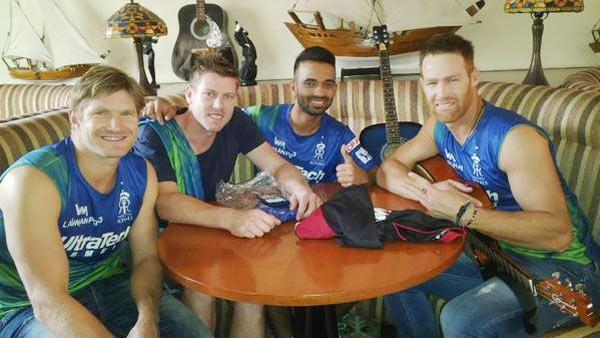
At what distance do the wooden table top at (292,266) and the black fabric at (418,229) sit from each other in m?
0.02

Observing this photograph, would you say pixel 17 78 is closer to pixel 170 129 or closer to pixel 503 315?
pixel 170 129

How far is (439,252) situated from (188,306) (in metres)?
0.84

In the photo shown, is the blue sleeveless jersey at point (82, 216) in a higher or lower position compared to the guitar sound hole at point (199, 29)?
lower

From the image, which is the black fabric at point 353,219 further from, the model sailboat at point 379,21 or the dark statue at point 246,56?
the dark statue at point 246,56

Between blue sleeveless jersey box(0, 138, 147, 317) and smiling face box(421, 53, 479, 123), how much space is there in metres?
0.97

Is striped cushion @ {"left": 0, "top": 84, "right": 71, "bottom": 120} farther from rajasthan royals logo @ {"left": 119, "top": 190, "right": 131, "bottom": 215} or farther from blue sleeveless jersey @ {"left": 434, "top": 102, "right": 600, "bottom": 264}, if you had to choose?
blue sleeveless jersey @ {"left": 434, "top": 102, "right": 600, "bottom": 264}

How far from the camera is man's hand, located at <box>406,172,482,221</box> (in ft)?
5.05

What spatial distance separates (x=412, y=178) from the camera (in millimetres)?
1782

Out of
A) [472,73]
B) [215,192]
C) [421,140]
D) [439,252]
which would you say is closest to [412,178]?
[421,140]

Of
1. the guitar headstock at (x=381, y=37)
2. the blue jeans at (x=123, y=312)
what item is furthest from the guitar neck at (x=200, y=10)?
the blue jeans at (x=123, y=312)

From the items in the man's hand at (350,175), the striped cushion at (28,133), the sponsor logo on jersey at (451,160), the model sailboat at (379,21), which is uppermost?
the model sailboat at (379,21)

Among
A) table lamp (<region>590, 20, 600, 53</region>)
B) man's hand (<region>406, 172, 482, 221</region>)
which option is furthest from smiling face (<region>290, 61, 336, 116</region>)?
table lamp (<region>590, 20, 600, 53</region>)

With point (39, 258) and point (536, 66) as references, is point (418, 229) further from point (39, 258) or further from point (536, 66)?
point (536, 66)

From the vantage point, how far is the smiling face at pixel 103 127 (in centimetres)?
135
